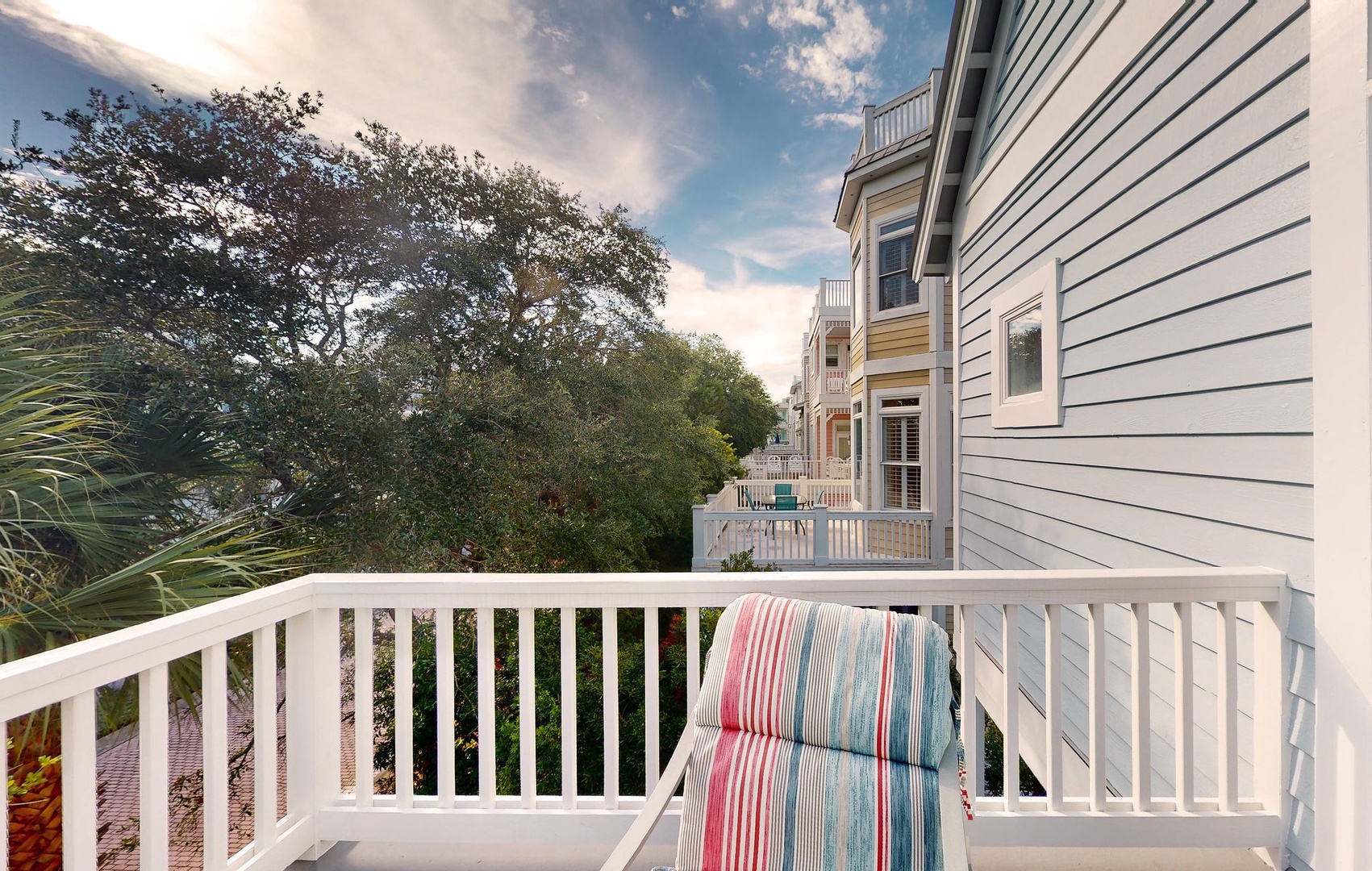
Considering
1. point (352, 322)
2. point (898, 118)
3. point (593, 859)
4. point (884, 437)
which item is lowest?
point (593, 859)

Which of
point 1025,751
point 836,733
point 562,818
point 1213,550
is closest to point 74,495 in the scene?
point 562,818

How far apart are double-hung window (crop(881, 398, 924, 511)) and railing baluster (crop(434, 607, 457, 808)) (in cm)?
693

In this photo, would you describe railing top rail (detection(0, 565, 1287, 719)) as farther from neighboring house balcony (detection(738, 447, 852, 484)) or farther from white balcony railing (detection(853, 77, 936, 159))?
neighboring house balcony (detection(738, 447, 852, 484))

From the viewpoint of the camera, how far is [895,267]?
7.88 m

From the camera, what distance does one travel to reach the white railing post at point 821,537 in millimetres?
7180

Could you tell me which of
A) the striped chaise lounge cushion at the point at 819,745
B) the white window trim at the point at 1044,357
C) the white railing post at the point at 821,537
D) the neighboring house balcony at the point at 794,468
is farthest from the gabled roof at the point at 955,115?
the neighboring house balcony at the point at 794,468

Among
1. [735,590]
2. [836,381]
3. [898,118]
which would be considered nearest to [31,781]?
[735,590]

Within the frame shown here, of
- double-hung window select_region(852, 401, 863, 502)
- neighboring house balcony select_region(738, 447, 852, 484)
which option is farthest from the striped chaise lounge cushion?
neighboring house balcony select_region(738, 447, 852, 484)

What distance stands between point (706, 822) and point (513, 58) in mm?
7237

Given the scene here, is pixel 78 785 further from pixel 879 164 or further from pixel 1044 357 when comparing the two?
pixel 879 164

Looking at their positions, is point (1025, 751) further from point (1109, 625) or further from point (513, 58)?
point (513, 58)

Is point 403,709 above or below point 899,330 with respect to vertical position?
below

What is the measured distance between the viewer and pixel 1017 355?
3.50m

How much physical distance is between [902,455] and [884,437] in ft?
1.48
